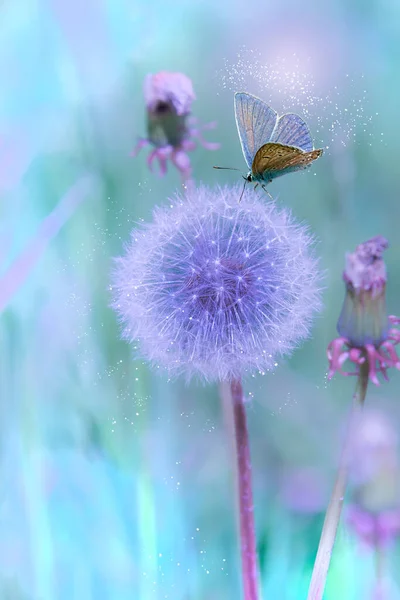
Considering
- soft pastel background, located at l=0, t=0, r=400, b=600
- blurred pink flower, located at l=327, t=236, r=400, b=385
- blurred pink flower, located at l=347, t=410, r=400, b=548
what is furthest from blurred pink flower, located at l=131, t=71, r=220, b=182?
blurred pink flower, located at l=347, t=410, r=400, b=548

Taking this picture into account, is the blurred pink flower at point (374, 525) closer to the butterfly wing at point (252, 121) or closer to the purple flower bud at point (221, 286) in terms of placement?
the purple flower bud at point (221, 286)

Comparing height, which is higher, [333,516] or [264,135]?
[264,135]

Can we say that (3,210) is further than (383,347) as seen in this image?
Yes

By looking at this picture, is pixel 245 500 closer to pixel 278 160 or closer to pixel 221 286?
pixel 221 286

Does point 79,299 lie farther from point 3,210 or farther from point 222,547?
point 222,547

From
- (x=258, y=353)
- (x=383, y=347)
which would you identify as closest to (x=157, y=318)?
(x=258, y=353)

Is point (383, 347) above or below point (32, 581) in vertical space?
above

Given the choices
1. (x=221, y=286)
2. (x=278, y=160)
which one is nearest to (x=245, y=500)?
(x=221, y=286)
